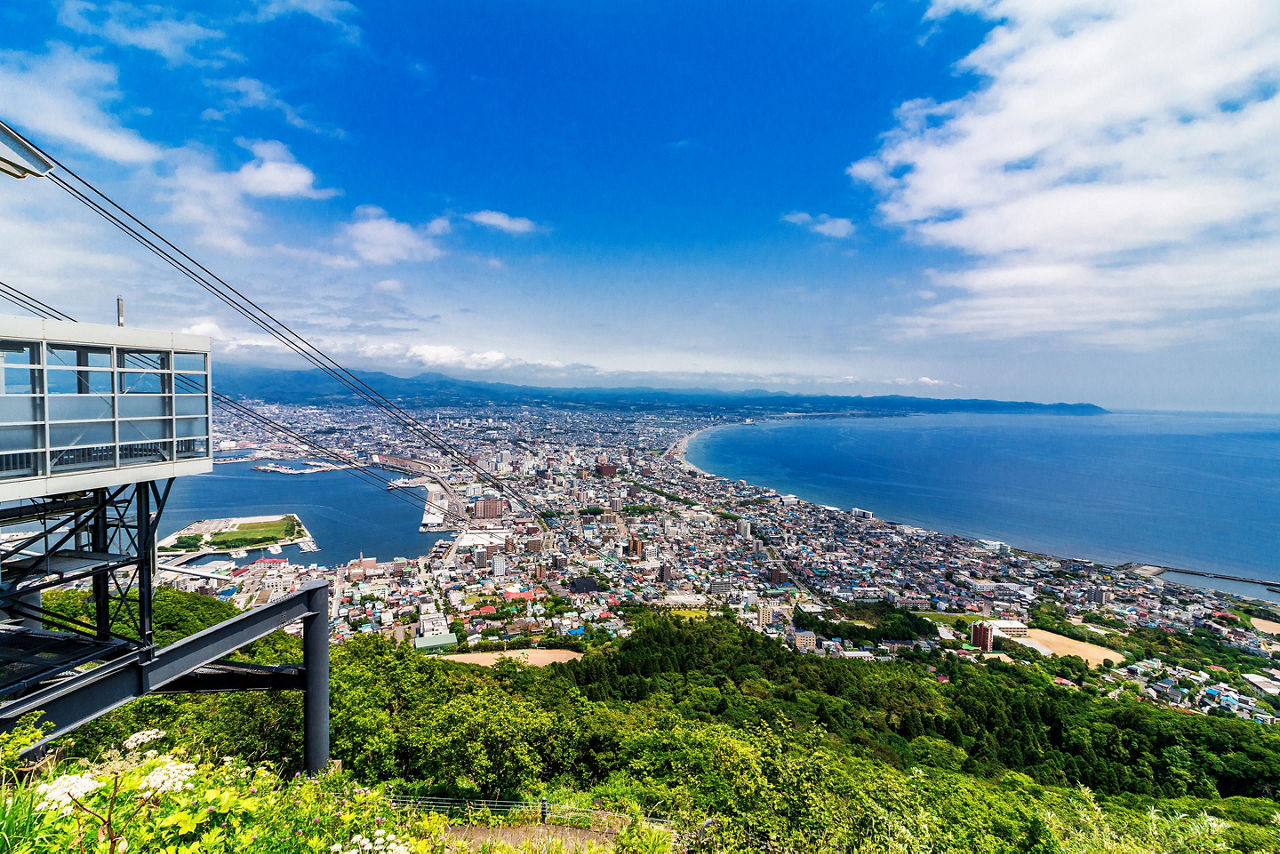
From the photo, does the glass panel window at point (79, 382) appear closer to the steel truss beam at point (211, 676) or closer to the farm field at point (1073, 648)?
the steel truss beam at point (211, 676)

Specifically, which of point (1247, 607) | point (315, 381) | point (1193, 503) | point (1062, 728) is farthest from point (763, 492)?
point (315, 381)

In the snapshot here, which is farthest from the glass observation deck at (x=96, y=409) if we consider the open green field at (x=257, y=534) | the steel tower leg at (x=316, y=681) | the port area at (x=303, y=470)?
the port area at (x=303, y=470)

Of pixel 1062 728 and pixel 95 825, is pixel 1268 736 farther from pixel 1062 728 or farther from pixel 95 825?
pixel 95 825

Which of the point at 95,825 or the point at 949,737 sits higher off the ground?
the point at 95,825

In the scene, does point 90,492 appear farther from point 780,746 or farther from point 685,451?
point 685,451

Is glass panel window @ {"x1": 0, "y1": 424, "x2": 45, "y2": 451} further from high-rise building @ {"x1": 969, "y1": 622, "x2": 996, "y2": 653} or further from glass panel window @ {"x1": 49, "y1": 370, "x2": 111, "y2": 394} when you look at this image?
high-rise building @ {"x1": 969, "y1": 622, "x2": 996, "y2": 653}

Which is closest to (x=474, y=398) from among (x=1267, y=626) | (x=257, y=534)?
(x=257, y=534)

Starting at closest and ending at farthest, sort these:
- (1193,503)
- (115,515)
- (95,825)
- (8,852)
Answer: (8,852), (95,825), (115,515), (1193,503)
